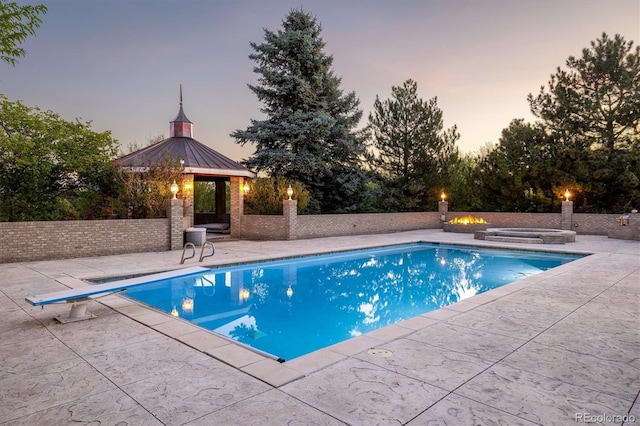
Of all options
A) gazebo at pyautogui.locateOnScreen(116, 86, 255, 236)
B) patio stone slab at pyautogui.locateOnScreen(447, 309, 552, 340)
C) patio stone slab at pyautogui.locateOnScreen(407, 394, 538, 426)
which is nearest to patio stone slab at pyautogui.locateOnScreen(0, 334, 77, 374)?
patio stone slab at pyautogui.locateOnScreen(407, 394, 538, 426)

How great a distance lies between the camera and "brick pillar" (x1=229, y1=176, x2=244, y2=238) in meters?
15.8

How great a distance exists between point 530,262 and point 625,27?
49.1ft

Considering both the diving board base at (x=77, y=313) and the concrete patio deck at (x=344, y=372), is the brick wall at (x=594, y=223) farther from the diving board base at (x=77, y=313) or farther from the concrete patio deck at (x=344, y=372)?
the diving board base at (x=77, y=313)

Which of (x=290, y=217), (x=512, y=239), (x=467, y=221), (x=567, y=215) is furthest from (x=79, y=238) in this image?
(x=567, y=215)

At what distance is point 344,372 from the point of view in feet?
10.4

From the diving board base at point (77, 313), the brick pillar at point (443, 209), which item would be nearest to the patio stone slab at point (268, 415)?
the diving board base at point (77, 313)

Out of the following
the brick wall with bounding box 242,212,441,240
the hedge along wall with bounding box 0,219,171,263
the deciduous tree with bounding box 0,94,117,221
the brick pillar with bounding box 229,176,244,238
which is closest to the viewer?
the hedge along wall with bounding box 0,219,171,263

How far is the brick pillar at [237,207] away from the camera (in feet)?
51.9

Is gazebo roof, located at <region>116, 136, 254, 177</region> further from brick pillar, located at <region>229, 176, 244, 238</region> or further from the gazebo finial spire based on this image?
brick pillar, located at <region>229, 176, 244, 238</region>

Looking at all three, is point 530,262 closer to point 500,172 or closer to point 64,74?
point 500,172

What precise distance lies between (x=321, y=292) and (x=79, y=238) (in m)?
7.08

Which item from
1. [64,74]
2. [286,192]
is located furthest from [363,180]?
[64,74]

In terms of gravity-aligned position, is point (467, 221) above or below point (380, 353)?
above

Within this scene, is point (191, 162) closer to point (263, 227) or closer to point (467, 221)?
point (263, 227)
